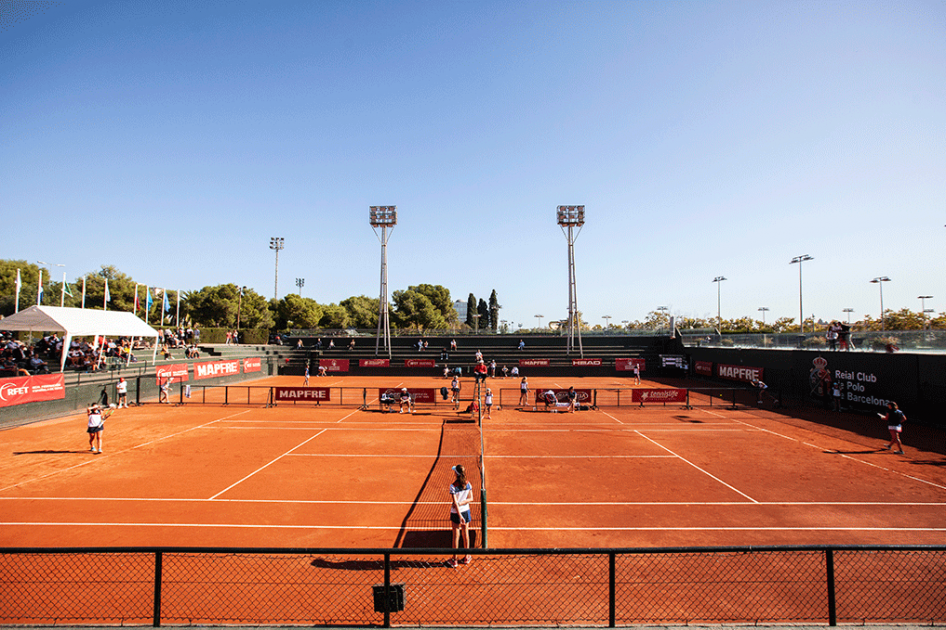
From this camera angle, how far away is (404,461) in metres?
17.0

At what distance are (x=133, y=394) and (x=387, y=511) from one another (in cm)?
2740

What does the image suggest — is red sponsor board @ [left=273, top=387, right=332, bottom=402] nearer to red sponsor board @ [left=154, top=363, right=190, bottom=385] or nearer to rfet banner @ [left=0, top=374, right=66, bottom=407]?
red sponsor board @ [left=154, top=363, right=190, bottom=385]

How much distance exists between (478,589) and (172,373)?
33077 millimetres

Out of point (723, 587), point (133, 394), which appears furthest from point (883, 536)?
point (133, 394)

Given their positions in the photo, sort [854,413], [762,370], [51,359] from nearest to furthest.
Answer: [854,413] → [51,359] → [762,370]

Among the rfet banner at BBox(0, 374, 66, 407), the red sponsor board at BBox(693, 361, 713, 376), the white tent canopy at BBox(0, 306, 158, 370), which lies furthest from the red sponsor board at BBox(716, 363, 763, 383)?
the white tent canopy at BBox(0, 306, 158, 370)

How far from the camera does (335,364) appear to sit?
49812 millimetres

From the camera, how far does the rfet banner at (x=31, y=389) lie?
21.6 metres

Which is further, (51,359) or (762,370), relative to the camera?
(762,370)

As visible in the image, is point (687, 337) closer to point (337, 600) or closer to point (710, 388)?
point (710, 388)

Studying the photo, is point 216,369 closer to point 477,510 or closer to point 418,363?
point 418,363

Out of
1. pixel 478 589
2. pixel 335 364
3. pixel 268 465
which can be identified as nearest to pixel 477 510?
pixel 478 589

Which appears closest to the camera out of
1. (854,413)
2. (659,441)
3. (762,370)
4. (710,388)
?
(659,441)

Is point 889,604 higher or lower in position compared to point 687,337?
lower
